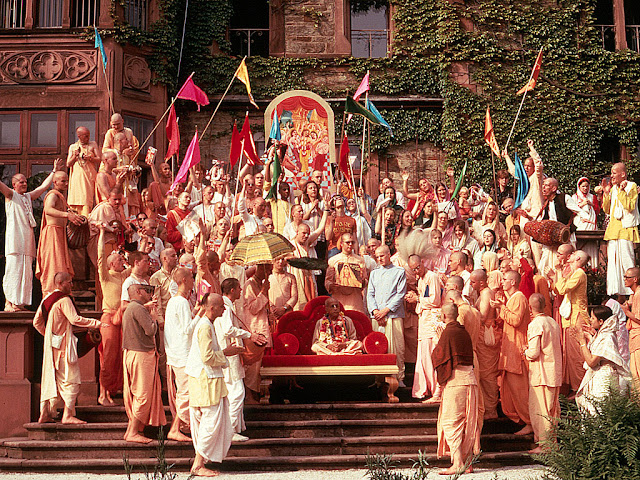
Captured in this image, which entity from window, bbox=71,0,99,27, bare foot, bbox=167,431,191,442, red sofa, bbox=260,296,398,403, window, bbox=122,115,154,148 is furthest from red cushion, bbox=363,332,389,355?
window, bbox=71,0,99,27

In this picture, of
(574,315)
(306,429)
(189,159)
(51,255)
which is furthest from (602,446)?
(189,159)

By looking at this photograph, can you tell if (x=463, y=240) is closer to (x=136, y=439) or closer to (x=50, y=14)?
(x=136, y=439)

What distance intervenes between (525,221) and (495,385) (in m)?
4.28

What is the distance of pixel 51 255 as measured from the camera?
13.5m

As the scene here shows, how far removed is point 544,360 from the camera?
1202cm

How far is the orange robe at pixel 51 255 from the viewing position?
13.5 m

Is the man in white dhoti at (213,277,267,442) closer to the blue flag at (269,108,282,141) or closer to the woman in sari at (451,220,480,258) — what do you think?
the woman in sari at (451,220,480,258)

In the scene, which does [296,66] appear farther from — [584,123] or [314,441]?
[314,441]

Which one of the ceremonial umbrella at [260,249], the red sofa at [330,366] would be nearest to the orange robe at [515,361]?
the red sofa at [330,366]

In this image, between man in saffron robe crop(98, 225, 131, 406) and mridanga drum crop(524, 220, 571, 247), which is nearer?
man in saffron robe crop(98, 225, 131, 406)

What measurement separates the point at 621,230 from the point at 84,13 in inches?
509

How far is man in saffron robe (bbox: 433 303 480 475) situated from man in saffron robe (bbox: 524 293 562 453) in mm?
1071

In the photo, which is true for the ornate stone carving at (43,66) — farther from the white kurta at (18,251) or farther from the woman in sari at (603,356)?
the woman in sari at (603,356)

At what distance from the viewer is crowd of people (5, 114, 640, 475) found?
11211mm
